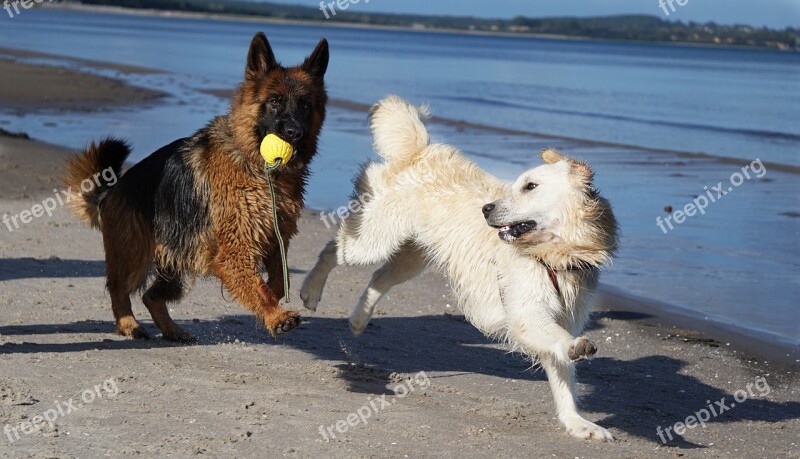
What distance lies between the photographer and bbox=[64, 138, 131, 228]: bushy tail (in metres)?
7.27

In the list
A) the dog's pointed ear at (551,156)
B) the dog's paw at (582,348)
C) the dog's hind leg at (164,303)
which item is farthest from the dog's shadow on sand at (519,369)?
the dog's pointed ear at (551,156)

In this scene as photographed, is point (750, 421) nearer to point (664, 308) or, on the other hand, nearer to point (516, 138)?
point (664, 308)

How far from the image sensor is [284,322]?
604 cm

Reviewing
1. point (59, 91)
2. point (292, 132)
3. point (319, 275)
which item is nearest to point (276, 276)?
point (319, 275)

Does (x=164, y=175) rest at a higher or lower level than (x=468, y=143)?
higher

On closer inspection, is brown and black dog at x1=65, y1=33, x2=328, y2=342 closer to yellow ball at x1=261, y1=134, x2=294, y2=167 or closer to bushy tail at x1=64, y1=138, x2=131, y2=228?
yellow ball at x1=261, y1=134, x2=294, y2=167

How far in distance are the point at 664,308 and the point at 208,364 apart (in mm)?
4277

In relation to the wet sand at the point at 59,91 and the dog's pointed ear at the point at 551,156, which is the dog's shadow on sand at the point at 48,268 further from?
the wet sand at the point at 59,91

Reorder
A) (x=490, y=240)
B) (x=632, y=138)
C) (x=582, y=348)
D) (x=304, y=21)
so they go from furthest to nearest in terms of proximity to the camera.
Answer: (x=304, y=21)
(x=632, y=138)
(x=490, y=240)
(x=582, y=348)

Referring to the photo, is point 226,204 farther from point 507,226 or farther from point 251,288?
point 507,226

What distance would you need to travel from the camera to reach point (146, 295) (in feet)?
23.4

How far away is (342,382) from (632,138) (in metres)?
17.9

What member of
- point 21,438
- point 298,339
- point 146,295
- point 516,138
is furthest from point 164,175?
point 516,138

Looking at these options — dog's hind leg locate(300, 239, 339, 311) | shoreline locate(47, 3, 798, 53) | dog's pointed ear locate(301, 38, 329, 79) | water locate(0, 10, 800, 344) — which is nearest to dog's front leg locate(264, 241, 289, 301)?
dog's hind leg locate(300, 239, 339, 311)
